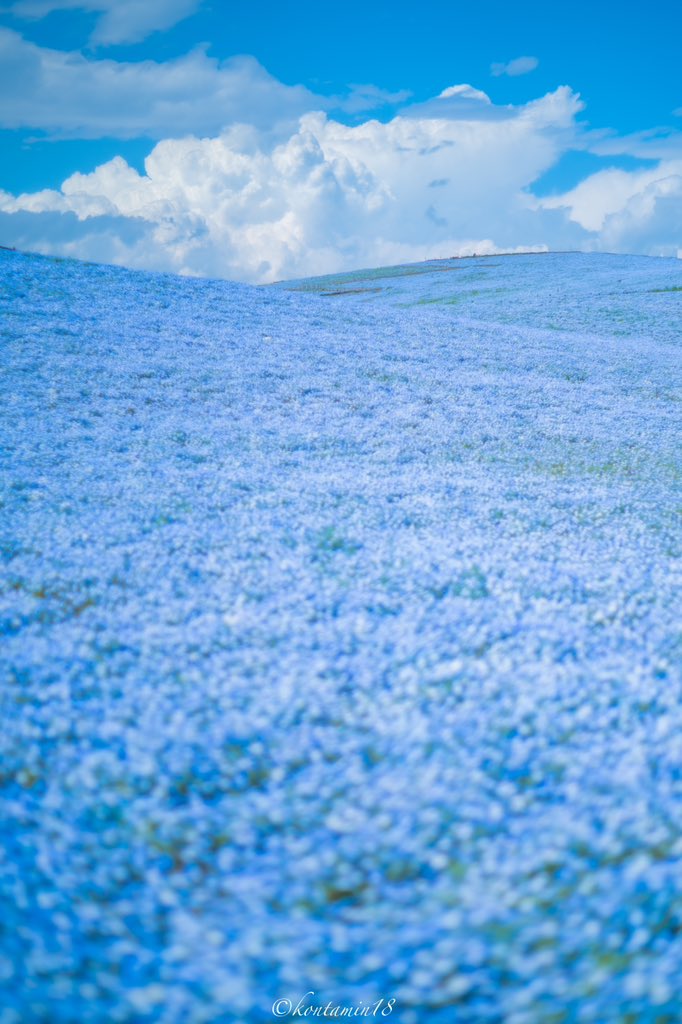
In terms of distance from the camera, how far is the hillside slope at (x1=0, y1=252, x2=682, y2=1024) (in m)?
2.78


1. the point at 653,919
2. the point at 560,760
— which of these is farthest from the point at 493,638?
the point at 653,919

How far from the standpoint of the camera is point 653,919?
296 cm

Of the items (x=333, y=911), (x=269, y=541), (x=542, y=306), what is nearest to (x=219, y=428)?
(x=269, y=541)

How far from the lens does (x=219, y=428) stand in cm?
1115

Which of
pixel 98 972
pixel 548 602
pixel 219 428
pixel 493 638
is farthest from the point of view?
pixel 219 428

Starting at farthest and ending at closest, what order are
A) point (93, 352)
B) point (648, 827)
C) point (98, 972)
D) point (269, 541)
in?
point (93, 352), point (269, 541), point (648, 827), point (98, 972)

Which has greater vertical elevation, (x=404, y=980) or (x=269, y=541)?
(x=269, y=541)

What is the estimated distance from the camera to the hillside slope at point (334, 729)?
278 cm

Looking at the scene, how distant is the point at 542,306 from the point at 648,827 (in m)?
31.2

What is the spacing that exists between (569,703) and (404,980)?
6.99 feet

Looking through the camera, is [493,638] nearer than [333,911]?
No

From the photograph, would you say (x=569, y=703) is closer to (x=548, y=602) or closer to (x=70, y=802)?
(x=548, y=602)

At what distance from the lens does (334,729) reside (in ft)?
13.2

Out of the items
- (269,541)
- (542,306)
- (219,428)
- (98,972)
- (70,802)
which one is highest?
(542,306)
